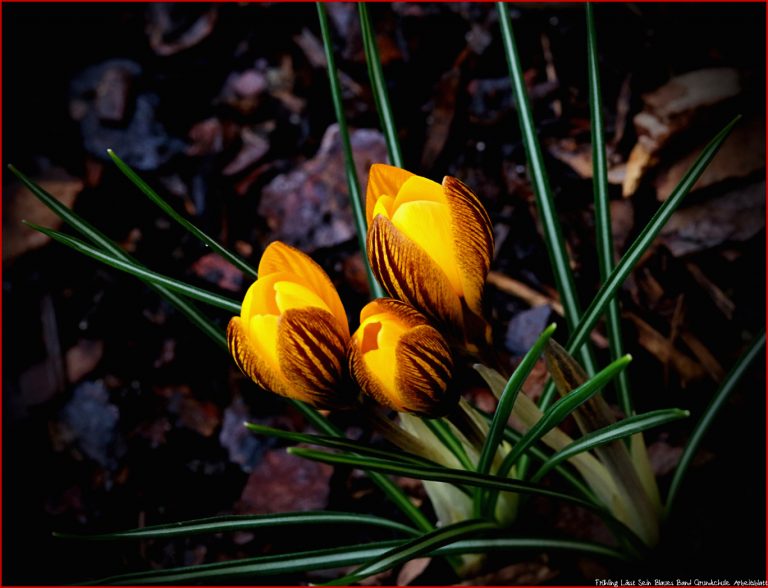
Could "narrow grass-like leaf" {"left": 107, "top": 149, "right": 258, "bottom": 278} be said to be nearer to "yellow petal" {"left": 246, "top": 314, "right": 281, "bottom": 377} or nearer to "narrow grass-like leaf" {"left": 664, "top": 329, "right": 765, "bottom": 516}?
"yellow petal" {"left": 246, "top": 314, "right": 281, "bottom": 377}

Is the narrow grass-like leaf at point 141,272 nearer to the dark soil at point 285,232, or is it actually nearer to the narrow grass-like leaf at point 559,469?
the narrow grass-like leaf at point 559,469

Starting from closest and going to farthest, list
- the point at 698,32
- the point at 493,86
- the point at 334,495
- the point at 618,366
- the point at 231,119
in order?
the point at 618,366 → the point at 334,495 → the point at 698,32 → the point at 493,86 → the point at 231,119

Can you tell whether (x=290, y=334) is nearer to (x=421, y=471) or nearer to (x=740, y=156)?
(x=421, y=471)

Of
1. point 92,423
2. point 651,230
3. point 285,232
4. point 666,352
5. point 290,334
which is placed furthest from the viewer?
point 285,232

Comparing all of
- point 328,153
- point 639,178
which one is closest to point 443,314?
point 639,178

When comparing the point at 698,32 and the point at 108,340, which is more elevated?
the point at 698,32

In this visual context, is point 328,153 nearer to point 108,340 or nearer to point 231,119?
point 231,119

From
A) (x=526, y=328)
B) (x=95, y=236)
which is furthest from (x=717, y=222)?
(x=95, y=236)

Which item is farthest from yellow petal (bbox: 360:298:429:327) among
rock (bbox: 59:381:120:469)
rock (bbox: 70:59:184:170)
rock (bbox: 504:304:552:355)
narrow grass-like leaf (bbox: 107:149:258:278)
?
rock (bbox: 70:59:184:170)
